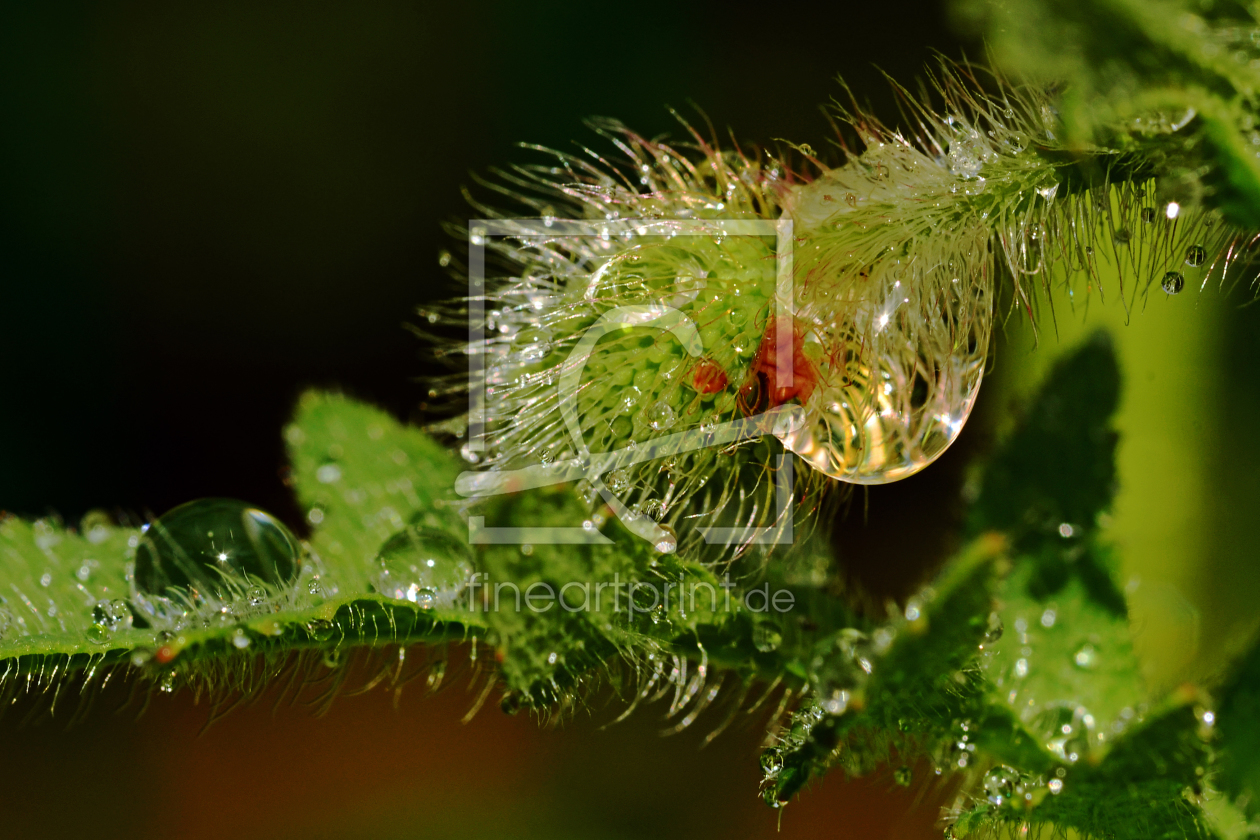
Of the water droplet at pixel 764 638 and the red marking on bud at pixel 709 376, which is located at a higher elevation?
the red marking on bud at pixel 709 376

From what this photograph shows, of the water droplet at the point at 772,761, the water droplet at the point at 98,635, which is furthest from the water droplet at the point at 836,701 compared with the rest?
the water droplet at the point at 98,635

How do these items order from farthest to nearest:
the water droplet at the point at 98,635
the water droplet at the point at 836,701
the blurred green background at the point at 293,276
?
the blurred green background at the point at 293,276 < the water droplet at the point at 98,635 < the water droplet at the point at 836,701

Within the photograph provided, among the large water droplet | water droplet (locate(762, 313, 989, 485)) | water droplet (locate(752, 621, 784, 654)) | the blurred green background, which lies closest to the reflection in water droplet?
water droplet (locate(762, 313, 989, 485))

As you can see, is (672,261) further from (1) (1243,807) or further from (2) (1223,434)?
(2) (1223,434)

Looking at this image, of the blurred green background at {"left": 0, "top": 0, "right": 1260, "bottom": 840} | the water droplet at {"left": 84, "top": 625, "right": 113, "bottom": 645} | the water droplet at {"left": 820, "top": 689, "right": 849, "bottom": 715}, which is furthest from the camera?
the blurred green background at {"left": 0, "top": 0, "right": 1260, "bottom": 840}

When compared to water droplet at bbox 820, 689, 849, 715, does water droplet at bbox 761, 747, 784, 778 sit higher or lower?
lower

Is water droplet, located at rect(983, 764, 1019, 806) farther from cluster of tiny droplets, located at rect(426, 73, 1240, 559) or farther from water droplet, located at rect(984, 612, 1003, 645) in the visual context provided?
cluster of tiny droplets, located at rect(426, 73, 1240, 559)

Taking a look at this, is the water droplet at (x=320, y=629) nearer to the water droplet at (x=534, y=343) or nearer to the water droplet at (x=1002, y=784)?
the water droplet at (x=534, y=343)

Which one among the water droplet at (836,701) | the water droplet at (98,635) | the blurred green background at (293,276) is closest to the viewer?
the water droplet at (836,701)
